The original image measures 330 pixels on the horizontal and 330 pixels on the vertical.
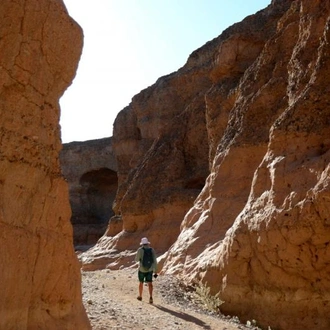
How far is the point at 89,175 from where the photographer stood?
145ft

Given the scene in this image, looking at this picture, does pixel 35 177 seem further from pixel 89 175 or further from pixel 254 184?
pixel 89 175

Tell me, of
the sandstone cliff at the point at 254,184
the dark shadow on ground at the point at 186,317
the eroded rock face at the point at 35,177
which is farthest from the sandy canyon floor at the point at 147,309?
the eroded rock face at the point at 35,177

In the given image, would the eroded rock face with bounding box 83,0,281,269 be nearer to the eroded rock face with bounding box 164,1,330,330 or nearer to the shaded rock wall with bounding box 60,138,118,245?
the eroded rock face with bounding box 164,1,330,330

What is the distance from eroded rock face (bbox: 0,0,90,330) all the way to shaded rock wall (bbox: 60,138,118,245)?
3691cm

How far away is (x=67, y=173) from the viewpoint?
143 ft

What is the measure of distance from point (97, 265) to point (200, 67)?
470 inches

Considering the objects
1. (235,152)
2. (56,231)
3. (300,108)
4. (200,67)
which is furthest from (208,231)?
(200,67)

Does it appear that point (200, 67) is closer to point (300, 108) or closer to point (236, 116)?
point (236, 116)

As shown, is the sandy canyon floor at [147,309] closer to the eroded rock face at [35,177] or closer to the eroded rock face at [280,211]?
the eroded rock face at [280,211]

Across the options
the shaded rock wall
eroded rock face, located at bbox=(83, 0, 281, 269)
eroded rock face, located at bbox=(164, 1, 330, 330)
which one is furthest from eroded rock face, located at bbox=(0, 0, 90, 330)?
the shaded rock wall

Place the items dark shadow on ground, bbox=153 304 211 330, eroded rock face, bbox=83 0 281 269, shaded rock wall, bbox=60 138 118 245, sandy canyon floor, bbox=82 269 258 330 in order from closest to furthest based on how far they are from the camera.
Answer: sandy canyon floor, bbox=82 269 258 330, dark shadow on ground, bbox=153 304 211 330, eroded rock face, bbox=83 0 281 269, shaded rock wall, bbox=60 138 118 245

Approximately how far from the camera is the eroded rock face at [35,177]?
13.2ft

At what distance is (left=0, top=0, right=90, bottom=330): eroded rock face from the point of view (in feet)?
13.2

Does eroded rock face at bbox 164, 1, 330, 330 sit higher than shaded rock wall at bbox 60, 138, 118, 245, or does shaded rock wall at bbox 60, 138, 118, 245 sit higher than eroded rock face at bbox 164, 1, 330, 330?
shaded rock wall at bbox 60, 138, 118, 245
